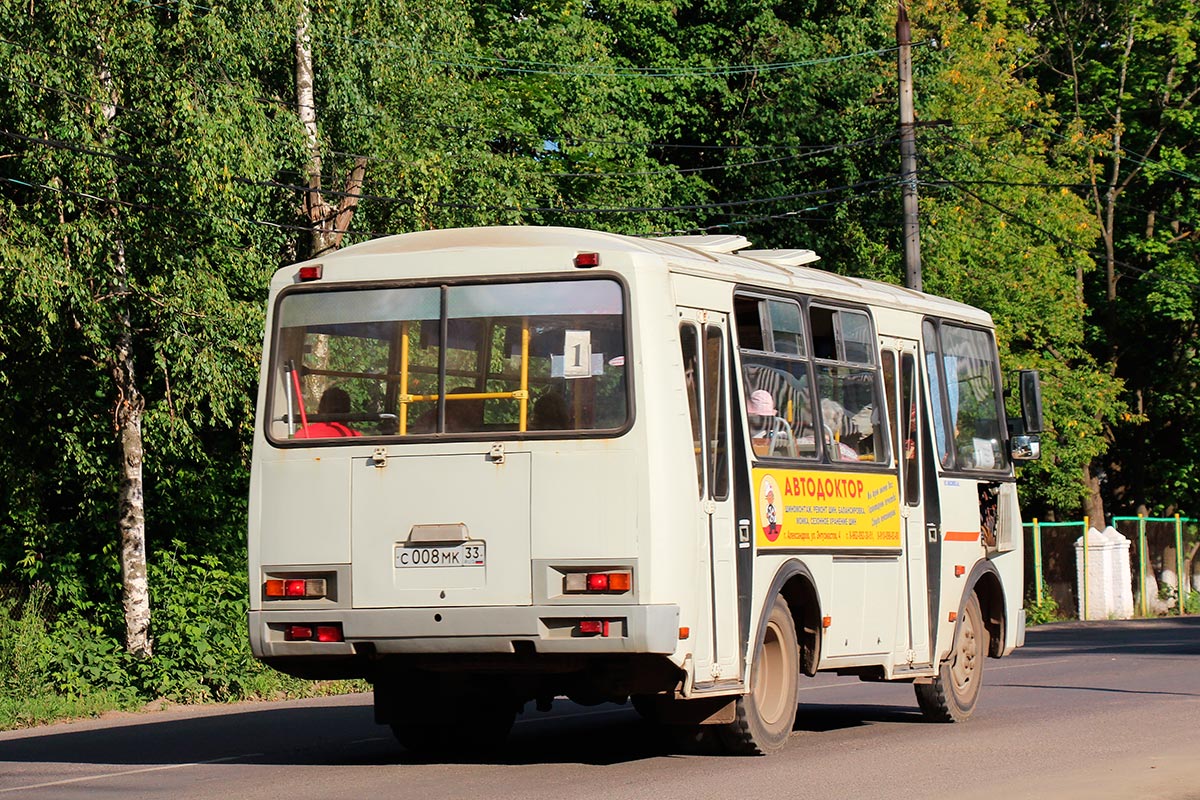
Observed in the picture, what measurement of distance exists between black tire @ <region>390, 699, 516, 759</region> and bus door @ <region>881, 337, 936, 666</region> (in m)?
3.02

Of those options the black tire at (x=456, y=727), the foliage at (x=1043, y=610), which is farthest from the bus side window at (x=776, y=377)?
the foliage at (x=1043, y=610)

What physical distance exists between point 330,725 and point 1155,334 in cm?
3418

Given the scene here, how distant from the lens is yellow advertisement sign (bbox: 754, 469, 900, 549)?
12.6 metres

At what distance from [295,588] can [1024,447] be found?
748 centimetres

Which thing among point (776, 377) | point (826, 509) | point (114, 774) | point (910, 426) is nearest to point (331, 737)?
point (114, 774)

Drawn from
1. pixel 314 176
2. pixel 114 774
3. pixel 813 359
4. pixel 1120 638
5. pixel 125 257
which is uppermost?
pixel 314 176

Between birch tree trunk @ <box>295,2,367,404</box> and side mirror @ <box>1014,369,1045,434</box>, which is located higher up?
birch tree trunk @ <box>295,2,367,404</box>

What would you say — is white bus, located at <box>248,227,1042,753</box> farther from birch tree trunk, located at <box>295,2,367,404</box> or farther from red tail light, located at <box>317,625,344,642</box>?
birch tree trunk, located at <box>295,2,367,404</box>

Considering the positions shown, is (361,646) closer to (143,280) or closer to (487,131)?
(143,280)

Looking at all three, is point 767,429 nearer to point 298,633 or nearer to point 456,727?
point 456,727

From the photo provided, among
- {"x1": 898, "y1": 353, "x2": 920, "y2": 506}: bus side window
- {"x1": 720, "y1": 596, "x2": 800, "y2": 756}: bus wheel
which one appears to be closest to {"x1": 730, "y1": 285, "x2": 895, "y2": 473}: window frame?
{"x1": 898, "y1": 353, "x2": 920, "y2": 506}: bus side window

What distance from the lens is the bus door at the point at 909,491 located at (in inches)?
572

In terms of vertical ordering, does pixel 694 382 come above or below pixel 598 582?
above

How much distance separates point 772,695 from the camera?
12.9 m
